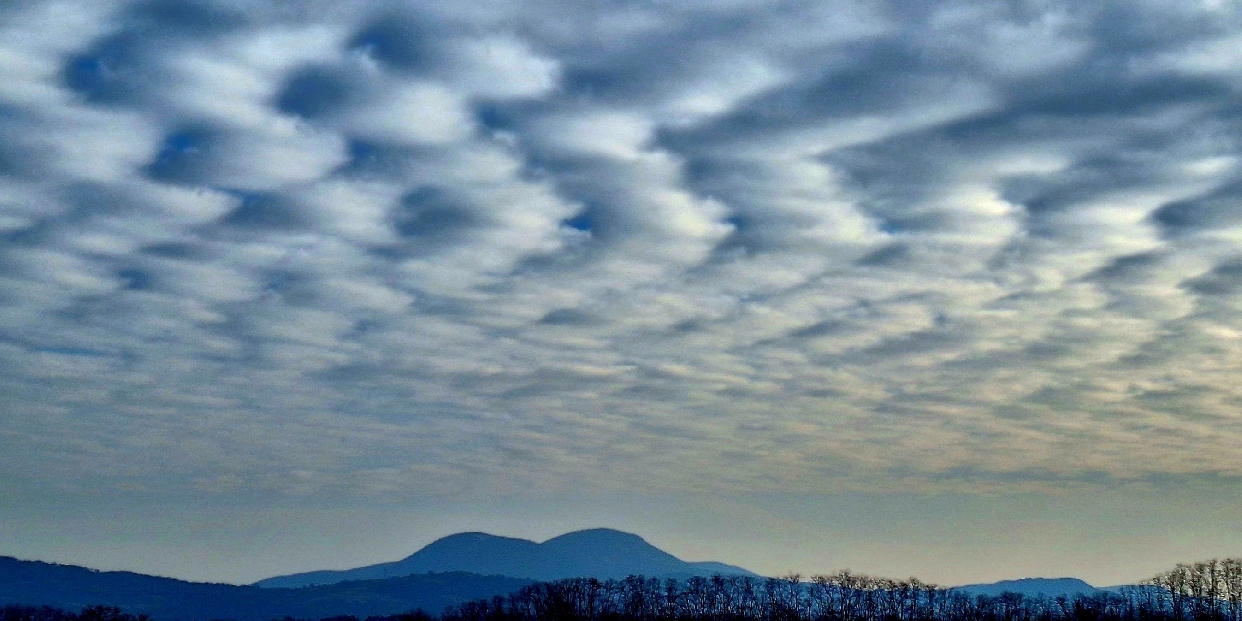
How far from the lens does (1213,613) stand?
199m

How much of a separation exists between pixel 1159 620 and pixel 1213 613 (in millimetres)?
11886

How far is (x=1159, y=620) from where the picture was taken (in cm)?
19612
